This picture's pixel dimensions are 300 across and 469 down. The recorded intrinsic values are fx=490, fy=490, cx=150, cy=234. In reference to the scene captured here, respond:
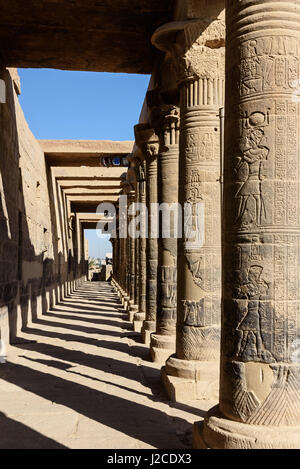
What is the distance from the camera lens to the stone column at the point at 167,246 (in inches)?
285

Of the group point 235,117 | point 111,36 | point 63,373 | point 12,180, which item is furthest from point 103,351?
point 235,117

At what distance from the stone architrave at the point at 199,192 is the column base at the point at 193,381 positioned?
11mm

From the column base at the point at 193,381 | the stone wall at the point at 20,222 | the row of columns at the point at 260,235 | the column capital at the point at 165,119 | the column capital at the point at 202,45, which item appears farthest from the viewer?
the stone wall at the point at 20,222

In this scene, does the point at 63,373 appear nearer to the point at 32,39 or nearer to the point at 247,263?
the point at 247,263

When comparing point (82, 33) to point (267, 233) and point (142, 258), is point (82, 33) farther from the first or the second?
point (267, 233)

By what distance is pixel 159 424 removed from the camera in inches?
177

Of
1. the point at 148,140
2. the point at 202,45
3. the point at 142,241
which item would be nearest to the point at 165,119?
the point at 202,45

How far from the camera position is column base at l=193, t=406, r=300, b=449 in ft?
9.78

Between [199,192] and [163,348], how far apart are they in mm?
2766

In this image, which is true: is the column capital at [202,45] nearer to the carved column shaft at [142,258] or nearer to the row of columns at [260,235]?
the row of columns at [260,235]

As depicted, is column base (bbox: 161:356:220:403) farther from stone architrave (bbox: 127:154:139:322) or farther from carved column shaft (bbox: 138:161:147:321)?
stone architrave (bbox: 127:154:139:322)

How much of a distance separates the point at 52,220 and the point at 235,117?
1458 centimetres

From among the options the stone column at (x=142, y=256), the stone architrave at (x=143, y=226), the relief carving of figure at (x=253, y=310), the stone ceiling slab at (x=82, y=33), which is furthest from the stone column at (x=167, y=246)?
the relief carving of figure at (x=253, y=310)

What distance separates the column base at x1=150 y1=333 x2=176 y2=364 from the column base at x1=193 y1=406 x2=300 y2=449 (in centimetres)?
380
